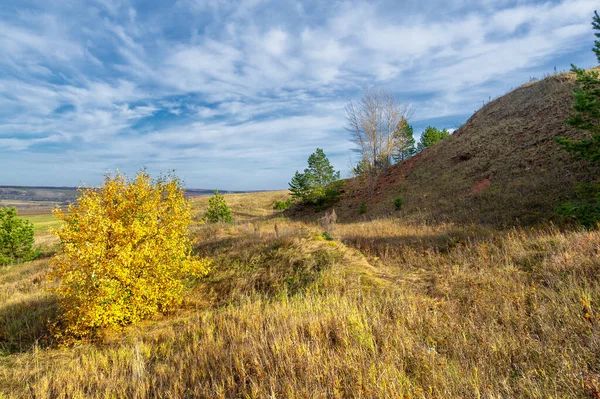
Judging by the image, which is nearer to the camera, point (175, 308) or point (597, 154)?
point (175, 308)

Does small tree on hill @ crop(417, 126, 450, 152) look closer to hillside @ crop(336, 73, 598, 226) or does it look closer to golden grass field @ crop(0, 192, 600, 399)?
hillside @ crop(336, 73, 598, 226)

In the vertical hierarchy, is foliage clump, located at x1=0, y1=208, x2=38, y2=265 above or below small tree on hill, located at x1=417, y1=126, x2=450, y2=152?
below

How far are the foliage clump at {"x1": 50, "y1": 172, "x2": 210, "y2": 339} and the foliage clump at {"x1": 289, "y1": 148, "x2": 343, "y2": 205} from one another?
27748 mm

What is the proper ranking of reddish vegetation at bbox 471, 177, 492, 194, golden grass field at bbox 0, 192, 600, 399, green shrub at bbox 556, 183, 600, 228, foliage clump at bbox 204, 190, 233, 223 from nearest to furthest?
golden grass field at bbox 0, 192, 600, 399 → green shrub at bbox 556, 183, 600, 228 → reddish vegetation at bbox 471, 177, 492, 194 → foliage clump at bbox 204, 190, 233, 223

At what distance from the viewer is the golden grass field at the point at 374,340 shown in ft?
9.28

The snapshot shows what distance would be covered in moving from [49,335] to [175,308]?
312 centimetres

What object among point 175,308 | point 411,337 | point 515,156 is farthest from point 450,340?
point 515,156

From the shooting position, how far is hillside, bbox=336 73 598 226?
14.3 m

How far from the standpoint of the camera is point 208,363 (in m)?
3.83

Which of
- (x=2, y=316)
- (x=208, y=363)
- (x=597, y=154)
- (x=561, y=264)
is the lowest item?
(x=2, y=316)

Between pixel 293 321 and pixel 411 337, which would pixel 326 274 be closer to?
pixel 293 321

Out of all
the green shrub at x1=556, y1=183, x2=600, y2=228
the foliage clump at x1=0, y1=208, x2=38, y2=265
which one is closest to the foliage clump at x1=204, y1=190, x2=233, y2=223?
the foliage clump at x1=0, y1=208, x2=38, y2=265

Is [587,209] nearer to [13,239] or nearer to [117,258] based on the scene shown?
[117,258]

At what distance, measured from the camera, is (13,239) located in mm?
21391
